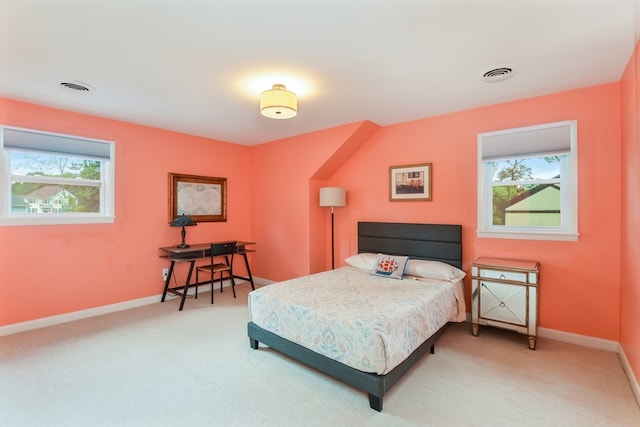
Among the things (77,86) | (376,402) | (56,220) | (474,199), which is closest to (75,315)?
(56,220)

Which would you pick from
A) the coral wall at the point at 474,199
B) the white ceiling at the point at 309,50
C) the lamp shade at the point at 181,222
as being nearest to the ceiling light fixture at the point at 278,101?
the white ceiling at the point at 309,50

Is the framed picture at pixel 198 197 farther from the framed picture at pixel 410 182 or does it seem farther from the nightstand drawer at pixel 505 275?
the nightstand drawer at pixel 505 275

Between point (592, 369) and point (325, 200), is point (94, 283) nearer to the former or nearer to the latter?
point (325, 200)

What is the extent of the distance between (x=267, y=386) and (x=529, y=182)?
325cm

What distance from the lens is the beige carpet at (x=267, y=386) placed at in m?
1.88

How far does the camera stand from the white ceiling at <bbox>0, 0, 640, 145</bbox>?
5.72ft

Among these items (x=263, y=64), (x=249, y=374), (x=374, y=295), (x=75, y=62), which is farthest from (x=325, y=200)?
(x=75, y=62)

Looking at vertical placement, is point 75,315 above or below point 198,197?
below

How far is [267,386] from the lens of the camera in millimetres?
2213

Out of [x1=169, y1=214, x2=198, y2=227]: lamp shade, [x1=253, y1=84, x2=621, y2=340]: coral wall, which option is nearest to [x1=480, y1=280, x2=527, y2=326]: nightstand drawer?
[x1=253, y1=84, x2=621, y2=340]: coral wall

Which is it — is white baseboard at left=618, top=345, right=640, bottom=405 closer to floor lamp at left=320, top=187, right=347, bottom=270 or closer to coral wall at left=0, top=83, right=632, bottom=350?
coral wall at left=0, top=83, right=632, bottom=350

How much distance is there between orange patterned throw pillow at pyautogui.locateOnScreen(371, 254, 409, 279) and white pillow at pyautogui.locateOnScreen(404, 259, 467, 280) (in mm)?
79

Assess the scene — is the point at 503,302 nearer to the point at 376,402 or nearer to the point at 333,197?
the point at 376,402

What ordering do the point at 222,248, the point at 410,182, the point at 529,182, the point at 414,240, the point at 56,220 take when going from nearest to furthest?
1. the point at 529,182
2. the point at 56,220
3. the point at 414,240
4. the point at 410,182
5. the point at 222,248
